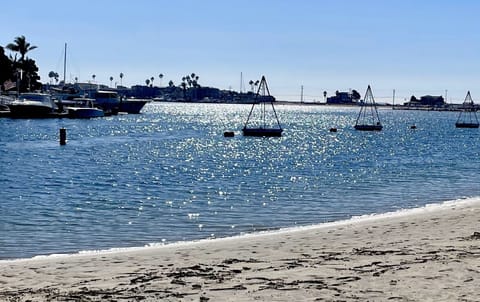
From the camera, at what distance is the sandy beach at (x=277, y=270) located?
411 inches

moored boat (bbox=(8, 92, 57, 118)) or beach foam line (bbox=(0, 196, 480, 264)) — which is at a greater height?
moored boat (bbox=(8, 92, 57, 118))

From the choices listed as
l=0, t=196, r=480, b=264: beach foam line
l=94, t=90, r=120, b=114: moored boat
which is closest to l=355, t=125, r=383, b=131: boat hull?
l=94, t=90, r=120, b=114: moored boat

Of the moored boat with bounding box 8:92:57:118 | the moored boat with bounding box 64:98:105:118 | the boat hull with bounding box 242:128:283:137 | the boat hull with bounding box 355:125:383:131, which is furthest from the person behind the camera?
the moored boat with bounding box 64:98:105:118

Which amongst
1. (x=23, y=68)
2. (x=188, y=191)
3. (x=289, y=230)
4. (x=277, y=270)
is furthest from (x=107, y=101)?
(x=277, y=270)

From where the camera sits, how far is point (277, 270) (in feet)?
40.9

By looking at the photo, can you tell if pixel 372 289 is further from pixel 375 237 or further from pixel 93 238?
pixel 93 238

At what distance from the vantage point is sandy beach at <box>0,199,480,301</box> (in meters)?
10.4

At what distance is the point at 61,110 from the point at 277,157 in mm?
78396

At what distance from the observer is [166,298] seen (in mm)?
10398

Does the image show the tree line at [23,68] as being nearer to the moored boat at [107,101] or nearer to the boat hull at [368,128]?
the moored boat at [107,101]

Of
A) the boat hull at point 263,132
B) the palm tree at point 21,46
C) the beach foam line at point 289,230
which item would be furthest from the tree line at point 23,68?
the beach foam line at point 289,230

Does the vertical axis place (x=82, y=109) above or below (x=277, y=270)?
above

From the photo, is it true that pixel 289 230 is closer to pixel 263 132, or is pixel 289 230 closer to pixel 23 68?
pixel 263 132

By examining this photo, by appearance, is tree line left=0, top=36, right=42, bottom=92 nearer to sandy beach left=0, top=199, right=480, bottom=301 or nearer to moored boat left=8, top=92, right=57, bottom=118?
moored boat left=8, top=92, right=57, bottom=118
